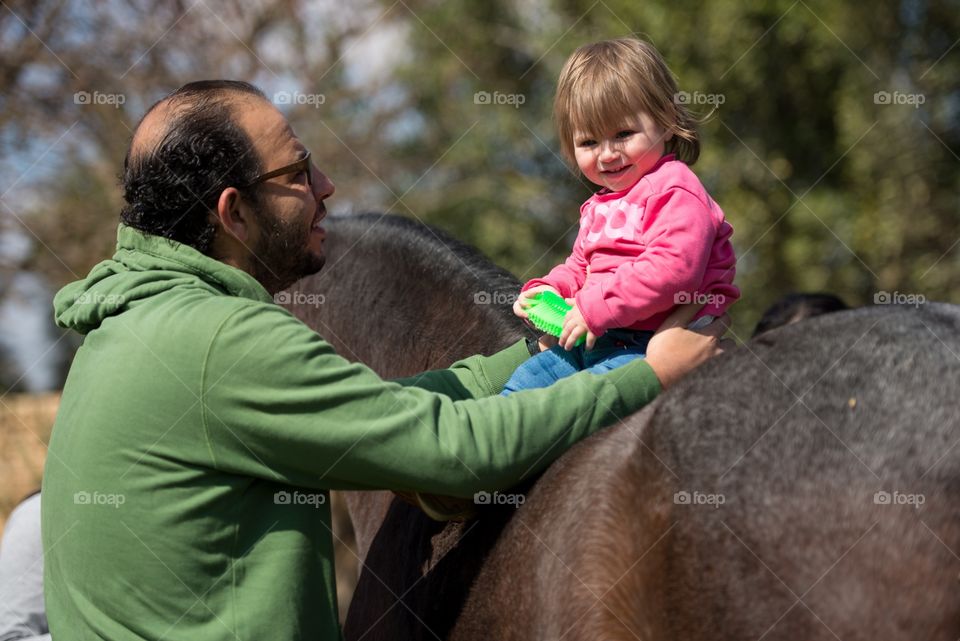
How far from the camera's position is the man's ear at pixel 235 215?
2.35 metres

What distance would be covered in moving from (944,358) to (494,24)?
35.3 feet

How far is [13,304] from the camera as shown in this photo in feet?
25.6

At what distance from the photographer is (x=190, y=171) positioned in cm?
233

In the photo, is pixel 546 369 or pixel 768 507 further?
pixel 546 369

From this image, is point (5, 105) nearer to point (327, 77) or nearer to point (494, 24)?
point (327, 77)

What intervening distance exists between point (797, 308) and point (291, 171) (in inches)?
180

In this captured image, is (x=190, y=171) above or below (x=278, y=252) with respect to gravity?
above
